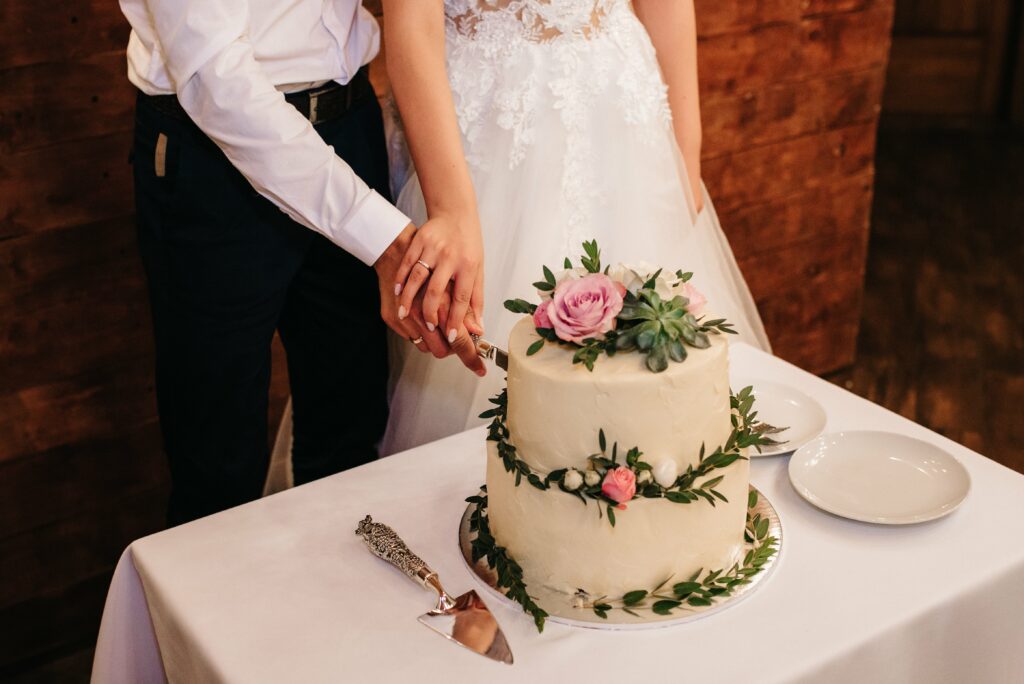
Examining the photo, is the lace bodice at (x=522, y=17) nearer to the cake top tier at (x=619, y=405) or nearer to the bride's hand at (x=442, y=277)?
the bride's hand at (x=442, y=277)

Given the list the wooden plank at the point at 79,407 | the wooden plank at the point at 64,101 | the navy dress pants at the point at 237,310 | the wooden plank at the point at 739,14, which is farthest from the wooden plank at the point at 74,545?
the wooden plank at the point at 739,14

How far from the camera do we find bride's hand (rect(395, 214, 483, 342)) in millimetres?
1406

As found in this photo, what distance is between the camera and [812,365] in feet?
10.4

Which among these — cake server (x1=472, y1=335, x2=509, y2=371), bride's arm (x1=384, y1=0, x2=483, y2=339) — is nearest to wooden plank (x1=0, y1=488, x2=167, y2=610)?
bride's arm (x1=384, y1=0, x2=483, y2=339)

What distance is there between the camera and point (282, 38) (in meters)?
1.56

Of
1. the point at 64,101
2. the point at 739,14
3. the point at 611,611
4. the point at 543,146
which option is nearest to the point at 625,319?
the point at 611,611

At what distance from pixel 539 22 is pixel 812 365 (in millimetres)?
1771

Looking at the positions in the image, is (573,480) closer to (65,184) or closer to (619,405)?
(619,405)

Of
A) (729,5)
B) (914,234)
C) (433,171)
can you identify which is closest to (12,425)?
(433,171)

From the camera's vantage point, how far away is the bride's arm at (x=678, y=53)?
75.4 inches

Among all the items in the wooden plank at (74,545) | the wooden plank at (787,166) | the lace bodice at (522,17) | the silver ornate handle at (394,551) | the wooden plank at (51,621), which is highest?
the lace bodice at (522,17)

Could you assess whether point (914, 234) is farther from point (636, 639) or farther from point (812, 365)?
point (636, 639)

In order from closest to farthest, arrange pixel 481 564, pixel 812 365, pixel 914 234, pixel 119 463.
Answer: pixel 481 564, pixel 119 463, pixel 812 365, pixel 914 234

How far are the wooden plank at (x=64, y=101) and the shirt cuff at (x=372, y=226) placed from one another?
712 millimetres
